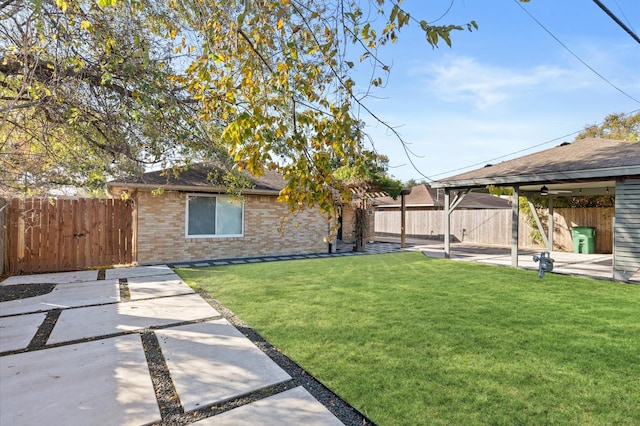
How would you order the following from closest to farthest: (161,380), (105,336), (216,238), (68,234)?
1. (161,380)
2. (105,336)
3. (68,234)
4. (216,238)

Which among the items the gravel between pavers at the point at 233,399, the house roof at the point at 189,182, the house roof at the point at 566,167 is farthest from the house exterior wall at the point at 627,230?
the gravel between pavers at the point at 233,399

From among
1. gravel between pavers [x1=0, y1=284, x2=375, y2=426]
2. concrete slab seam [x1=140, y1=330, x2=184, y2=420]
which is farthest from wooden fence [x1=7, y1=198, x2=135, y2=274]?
concrete slab seam [x1=140, y1=330, x2=184, y2=420]

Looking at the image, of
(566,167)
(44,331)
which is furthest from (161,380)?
(566,167)

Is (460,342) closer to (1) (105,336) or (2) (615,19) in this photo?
(2) (615,19)

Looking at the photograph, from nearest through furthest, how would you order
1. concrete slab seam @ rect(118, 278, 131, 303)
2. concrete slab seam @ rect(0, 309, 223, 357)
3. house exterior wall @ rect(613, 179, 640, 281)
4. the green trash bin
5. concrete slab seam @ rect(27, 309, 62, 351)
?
1. concrete slab seam @ rect(0, 309, 223, 357)
2. concrete slab seam @ rect(27, 309, 62, 351)
3. concrete slab seam @ rect(118, 278, 131, 303)
4. house exterior wall @ rect(613, 179, 640, 281)
5. the green trash bin

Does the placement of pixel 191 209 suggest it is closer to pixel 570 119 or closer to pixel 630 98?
pixel 630 98

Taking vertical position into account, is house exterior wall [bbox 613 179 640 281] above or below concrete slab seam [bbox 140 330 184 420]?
above

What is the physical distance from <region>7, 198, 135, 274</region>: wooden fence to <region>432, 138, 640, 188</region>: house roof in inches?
398

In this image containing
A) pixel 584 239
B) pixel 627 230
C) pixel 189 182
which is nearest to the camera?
pixel 627 230

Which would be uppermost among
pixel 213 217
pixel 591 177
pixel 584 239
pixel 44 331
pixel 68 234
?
pixel 591 177

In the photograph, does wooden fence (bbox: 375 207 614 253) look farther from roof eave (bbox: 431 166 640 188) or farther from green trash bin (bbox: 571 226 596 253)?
roof eave (bbox: 431 166 640 188)

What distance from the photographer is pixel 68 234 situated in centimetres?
881

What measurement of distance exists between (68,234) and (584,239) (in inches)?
696

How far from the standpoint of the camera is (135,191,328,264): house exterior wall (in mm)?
9742
